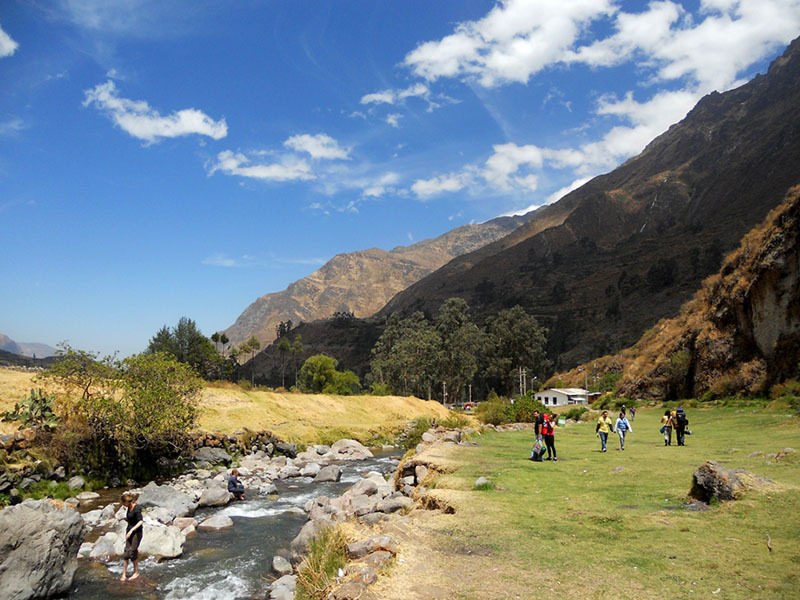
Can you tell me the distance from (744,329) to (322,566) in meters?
54.0

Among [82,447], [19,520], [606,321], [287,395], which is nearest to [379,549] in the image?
[19,520]

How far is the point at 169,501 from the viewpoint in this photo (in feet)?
72.1

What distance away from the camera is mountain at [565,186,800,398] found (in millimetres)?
42312

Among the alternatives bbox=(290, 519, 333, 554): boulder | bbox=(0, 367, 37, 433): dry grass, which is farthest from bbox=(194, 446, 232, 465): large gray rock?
bbox=(290, 519, 333, 554): boulder

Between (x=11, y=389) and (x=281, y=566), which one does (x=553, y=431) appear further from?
(x=11, y=389)

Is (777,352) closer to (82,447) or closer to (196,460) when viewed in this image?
(196,460)

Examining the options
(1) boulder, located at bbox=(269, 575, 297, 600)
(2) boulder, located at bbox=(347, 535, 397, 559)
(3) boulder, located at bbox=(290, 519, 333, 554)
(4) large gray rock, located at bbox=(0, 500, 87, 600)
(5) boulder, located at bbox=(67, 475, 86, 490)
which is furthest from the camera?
(5) boulder, located at bbox=(67, 475, 86, 490)

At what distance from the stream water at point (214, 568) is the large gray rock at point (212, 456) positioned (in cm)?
1286

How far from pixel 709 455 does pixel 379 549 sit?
16.2 metres

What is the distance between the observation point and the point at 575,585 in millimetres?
7855

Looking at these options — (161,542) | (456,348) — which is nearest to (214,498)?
(161,542)

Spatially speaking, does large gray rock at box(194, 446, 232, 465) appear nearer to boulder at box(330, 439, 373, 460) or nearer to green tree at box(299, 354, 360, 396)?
boulder at box(330, 439, 373, 460)

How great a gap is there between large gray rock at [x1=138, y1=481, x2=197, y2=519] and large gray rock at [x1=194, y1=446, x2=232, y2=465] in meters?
12.5

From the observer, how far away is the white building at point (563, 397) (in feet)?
304
